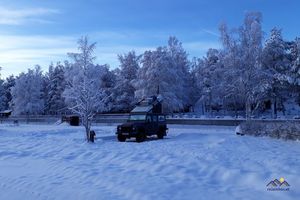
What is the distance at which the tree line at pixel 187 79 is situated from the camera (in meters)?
45.7

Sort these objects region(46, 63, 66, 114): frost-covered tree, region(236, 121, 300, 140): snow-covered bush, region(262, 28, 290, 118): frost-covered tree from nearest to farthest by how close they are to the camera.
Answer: region(236, 121, 300, 140): snow-covered bush → region(262, 28, 290, 118): frost-covered tree → region(46, 63, 66, 114): frost-covered tree

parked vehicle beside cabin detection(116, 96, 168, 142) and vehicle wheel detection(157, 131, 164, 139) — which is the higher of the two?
parked vehicle beside cabin detection(116, 96, 168, 142)

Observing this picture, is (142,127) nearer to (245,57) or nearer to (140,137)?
(140,137)

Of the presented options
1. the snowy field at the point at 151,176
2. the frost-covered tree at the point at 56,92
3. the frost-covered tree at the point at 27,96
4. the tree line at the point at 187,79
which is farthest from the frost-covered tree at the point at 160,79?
the snowy field at the point at 151,176

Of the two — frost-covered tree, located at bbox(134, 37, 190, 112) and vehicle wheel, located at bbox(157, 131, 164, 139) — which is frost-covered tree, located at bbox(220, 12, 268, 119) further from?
vehicle wheel, located at bbox(157, 131, 164, 139)

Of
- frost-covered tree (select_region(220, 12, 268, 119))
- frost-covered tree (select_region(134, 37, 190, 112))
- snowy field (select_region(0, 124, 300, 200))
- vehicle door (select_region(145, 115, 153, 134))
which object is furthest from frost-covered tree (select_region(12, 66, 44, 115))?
snowy field (select_region(0, 124, 300, 200))

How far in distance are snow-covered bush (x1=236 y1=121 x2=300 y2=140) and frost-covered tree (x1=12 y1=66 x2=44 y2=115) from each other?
6080 centimetres

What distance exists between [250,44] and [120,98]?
29.4 m

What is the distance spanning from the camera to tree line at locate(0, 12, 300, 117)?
4572 cm

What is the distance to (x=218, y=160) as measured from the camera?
13.1 metres

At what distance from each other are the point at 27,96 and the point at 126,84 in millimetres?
24623

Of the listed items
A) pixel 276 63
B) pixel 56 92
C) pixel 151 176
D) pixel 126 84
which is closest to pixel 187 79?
pixel 126 84

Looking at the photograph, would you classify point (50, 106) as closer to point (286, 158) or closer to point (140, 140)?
point (140, 140)

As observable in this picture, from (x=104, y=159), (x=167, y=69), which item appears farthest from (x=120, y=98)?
(x=104, y=159)
